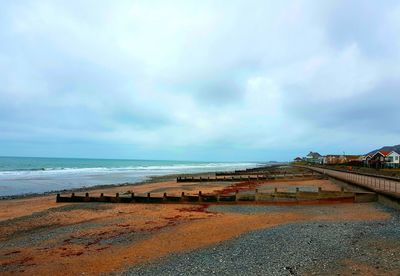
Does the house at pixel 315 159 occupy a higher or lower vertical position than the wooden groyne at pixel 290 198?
higher

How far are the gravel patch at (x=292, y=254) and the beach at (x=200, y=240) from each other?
0.03m

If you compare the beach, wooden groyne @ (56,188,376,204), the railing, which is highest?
the railing

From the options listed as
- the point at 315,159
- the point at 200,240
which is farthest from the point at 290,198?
the point at 315,159

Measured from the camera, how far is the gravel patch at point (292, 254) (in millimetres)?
8898

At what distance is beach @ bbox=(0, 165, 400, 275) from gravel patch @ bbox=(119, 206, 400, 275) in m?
0.03

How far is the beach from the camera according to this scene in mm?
9359

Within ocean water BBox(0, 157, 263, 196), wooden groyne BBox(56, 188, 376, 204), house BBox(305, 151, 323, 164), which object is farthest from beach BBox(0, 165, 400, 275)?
house BBox(305, 151, 323, 164)

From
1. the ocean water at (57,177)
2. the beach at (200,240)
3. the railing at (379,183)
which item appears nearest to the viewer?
the beach at (200,240)

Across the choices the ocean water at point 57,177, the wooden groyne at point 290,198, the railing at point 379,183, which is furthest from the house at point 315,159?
the wooden groyne at point 290,198

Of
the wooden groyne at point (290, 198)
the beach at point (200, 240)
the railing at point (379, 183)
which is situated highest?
the railing at point (379, 183)

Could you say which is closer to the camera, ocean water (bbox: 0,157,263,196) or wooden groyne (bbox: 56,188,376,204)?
wooden groyne (bbox: 56,188,376,204)

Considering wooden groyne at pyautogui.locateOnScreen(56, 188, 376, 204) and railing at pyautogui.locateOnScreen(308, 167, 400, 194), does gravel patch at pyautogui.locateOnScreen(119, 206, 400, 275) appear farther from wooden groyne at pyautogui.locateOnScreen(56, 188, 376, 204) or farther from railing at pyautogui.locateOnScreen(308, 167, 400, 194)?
railing at pyautogui.locateOnScreen(308, 167, 400, 194)

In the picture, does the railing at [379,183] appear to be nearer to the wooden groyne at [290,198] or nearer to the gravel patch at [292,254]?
the wooden groyne at [290,198]

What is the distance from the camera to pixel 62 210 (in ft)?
70.2
